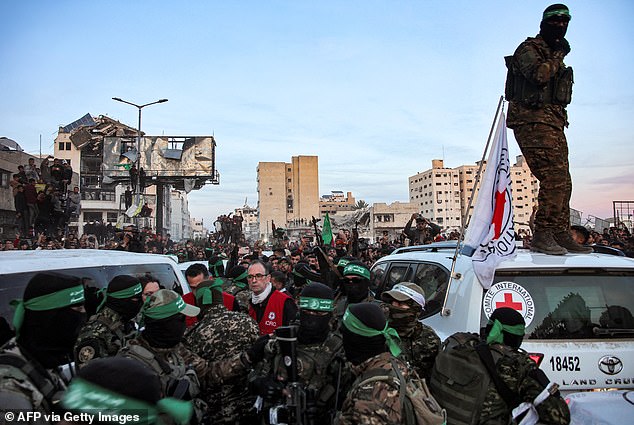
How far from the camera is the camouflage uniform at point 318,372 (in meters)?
2.92

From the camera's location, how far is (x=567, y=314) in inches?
130

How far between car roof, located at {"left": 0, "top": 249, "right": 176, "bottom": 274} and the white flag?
3654 millimetres

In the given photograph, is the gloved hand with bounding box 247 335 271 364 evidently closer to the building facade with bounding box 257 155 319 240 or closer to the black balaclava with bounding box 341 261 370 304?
the black balaclava with bounding box 341 261 370 304

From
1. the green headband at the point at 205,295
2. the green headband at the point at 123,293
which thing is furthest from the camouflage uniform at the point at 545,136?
the green headband at the point at 123,293

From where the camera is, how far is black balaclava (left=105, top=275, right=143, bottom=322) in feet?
13.1

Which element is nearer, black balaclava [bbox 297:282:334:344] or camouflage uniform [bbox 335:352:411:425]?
camouflage uniform [bbox 335:352:411:425]

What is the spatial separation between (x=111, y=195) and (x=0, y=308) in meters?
62.5

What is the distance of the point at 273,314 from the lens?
4578 millimetres

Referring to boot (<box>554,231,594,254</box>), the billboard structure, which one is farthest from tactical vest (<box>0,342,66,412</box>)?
the billboard structure

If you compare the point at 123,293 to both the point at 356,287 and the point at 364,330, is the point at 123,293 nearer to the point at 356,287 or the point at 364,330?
the point at 356,287

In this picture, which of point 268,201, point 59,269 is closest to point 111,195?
point 268,201

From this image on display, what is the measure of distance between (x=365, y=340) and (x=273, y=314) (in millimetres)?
2231

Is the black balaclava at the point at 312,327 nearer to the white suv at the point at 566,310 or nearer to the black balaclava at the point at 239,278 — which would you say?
the white suv at the point at 566,310

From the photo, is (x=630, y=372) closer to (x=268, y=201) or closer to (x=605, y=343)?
(x=605, y=343)
